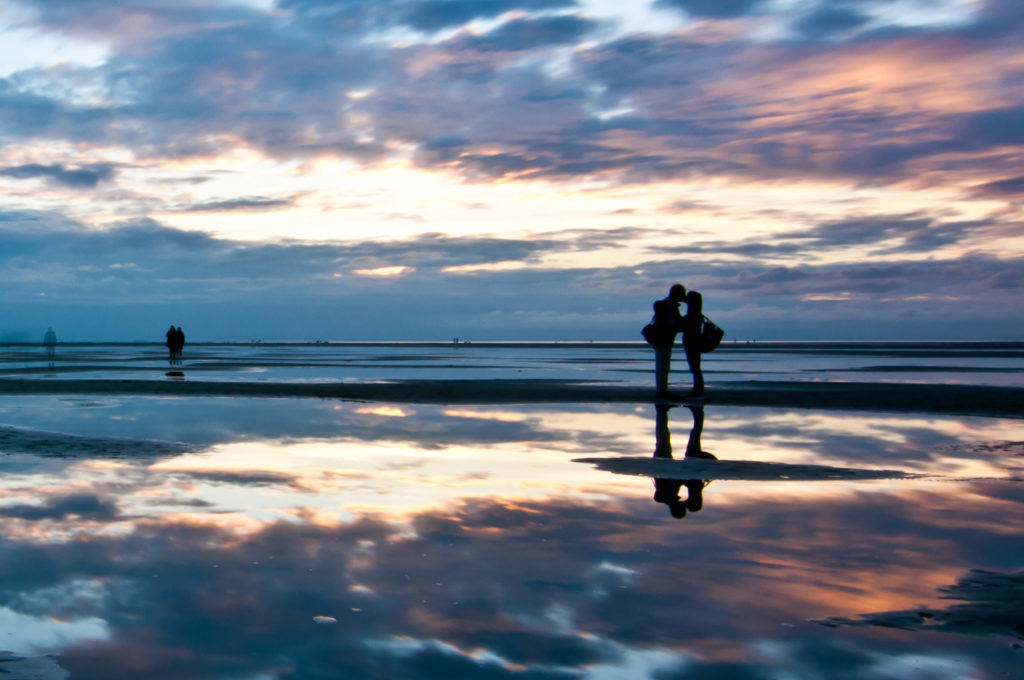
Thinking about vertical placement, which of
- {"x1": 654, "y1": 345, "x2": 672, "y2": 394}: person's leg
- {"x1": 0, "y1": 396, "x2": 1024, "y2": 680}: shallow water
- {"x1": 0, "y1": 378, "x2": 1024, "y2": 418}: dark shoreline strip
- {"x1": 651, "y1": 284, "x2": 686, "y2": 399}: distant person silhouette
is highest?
{"x1": 651, "y1": 284, "x2": 686, "y2": 399}: distant person silhouette

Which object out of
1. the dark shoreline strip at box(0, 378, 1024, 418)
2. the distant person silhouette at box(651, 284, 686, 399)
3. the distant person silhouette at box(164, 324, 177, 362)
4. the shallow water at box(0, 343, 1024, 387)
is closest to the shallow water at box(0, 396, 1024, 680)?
the dark shoreline strip at box(0, 378, 1024, 418)

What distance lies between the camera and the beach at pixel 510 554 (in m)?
4.70

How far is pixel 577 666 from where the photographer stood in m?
4.51

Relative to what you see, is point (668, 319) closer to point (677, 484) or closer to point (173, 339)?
point (677, 484)

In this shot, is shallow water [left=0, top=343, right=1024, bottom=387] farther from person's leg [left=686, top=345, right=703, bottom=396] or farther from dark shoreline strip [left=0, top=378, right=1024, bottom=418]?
person's leg [left=686, top=345, right=703, bottom=396]

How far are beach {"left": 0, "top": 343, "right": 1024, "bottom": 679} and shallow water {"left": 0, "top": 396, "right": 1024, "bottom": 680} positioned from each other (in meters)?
0.03

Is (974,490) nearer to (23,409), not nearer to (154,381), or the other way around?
(23,409)

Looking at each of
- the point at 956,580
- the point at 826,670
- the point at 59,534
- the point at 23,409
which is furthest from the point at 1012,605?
the point at 23,409

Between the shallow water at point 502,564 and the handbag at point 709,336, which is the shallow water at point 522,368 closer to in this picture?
the handbag at point 709,336

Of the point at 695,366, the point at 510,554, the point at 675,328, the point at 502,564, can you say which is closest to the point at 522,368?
the point at 695,366

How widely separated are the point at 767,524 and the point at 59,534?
609 cm

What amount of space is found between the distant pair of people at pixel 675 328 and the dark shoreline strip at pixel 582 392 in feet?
2.41

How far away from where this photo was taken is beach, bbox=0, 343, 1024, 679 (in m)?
4.70

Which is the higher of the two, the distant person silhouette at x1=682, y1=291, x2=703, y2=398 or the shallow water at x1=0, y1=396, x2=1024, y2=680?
the distant person silhouette at x1=682, y1=291, x2=703, y2=398
